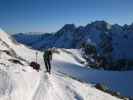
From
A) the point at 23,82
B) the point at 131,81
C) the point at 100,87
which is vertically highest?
the point at 23,82

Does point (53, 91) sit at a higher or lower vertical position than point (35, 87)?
lower

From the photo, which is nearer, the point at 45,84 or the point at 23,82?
the point at 23,82

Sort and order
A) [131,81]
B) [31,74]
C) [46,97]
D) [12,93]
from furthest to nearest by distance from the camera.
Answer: [131,81] < [31,74] < [46,97] < [12,93]

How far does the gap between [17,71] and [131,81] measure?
3190 inches

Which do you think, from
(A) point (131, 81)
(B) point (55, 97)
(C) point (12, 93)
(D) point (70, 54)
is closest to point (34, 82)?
(B) point (55, 97)

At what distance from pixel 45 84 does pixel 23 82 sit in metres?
2.44

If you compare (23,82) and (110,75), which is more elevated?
(23,82)

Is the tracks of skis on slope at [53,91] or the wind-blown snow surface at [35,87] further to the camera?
the tracks of skis on slope at [53,91]

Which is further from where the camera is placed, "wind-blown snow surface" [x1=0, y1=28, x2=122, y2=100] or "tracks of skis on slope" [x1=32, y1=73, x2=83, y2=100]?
"tracks of skis on slope" [x1=32, y1=73, x2=83, y2=100]

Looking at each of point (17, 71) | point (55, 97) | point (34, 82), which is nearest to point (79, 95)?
point (55, 97)

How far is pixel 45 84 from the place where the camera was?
24922 millimetres

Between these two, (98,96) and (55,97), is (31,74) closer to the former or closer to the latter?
(55,97)

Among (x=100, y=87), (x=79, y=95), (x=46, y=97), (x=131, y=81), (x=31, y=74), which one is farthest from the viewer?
(x=131, y=81)

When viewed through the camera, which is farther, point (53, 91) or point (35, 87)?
point (35, 87)
